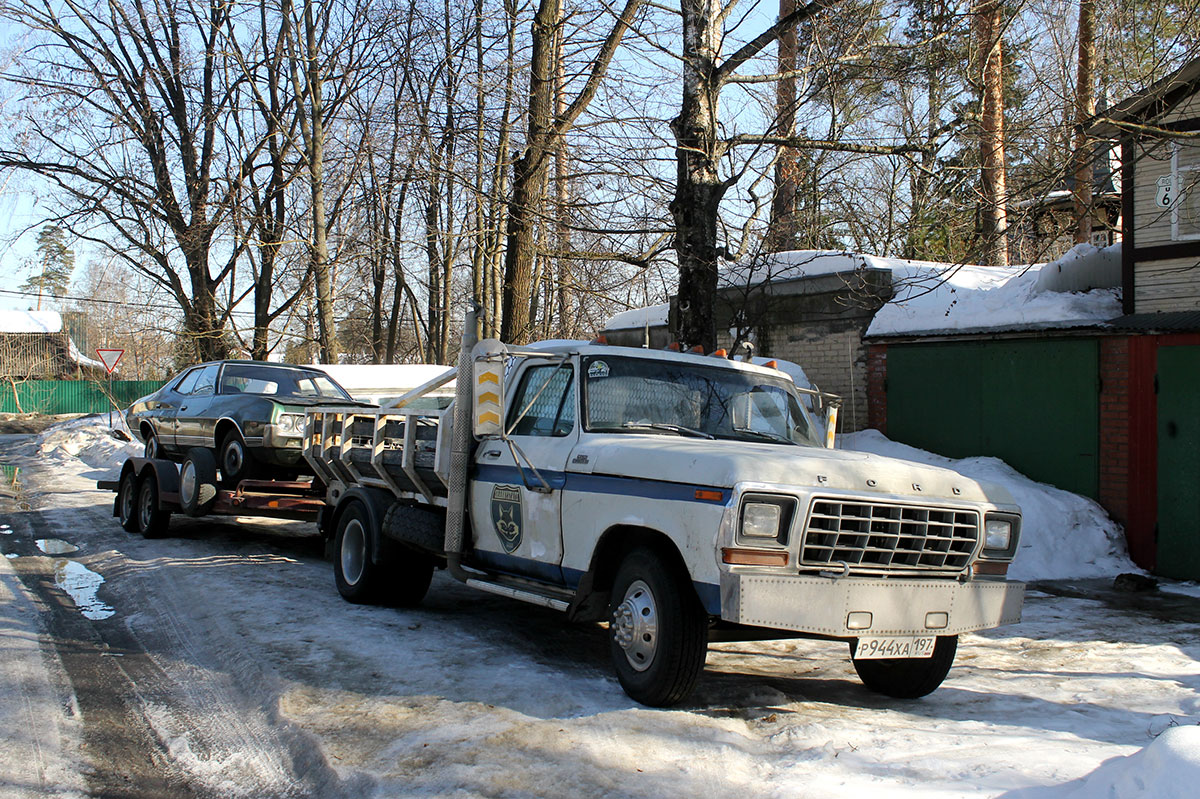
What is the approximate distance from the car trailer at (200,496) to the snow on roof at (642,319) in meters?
10.7

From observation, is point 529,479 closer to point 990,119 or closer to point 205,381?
point 205,381

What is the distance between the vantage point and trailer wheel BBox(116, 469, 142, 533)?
11125 millimetres

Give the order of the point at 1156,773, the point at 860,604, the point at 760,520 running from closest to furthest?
the point at 1156,773 < the point at 760,520 < the point at 860,604

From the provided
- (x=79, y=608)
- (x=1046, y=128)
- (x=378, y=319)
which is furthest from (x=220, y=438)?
(x=378, y=319)

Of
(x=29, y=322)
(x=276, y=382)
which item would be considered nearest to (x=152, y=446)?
(x=276, y=382)

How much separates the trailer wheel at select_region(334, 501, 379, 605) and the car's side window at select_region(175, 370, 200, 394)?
4690 millimetres

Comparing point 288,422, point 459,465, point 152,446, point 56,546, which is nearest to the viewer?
point 459,465

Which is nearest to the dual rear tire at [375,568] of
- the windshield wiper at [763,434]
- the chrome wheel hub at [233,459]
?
the windshield wiper at [763,434]

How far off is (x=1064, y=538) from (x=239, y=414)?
881cm

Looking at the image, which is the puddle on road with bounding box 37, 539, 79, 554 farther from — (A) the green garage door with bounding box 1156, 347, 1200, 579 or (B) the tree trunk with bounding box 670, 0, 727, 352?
(A) the green garage door with bounding box 1156, 347, 1200, 579

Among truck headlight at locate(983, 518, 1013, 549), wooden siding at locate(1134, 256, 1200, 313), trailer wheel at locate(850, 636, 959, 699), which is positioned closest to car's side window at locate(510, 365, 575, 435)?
trailer wheel at locate(850, 636, 959, 699)

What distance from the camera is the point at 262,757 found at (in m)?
4.53

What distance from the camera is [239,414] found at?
33.4 feet

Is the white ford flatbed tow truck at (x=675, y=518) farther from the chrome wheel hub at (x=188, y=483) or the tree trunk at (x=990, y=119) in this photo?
the chrome wheel hub at (x=188, y=483)
